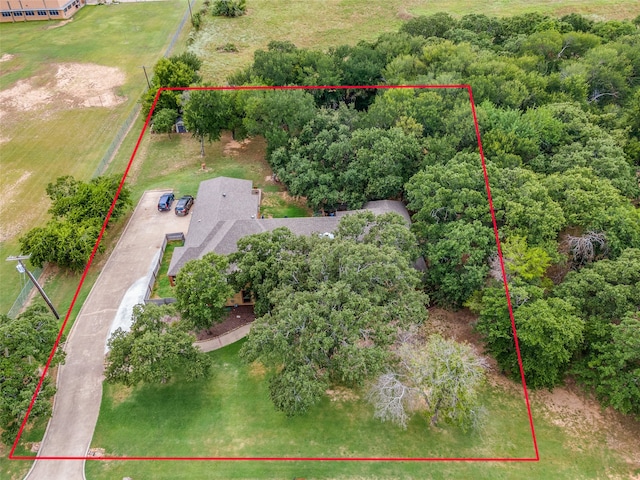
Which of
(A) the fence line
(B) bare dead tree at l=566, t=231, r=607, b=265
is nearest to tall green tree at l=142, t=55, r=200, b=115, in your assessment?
(A) the fence line

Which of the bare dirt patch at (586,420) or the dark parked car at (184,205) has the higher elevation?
the dark parked car at (184,205)

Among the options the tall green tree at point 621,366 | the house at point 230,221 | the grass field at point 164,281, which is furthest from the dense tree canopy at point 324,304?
the tall green tree at point 621,366

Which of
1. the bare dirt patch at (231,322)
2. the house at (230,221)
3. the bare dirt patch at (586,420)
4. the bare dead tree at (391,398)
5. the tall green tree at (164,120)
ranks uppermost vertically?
the tall green tree at (164,120)

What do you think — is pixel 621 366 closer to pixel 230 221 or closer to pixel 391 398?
pixel 391 398

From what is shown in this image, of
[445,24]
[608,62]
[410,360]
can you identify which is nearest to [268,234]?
[410,360]

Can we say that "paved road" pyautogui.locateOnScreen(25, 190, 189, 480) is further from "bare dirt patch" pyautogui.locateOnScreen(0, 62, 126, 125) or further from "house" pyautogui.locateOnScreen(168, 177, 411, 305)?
"bare dirt patch" pyautogui.locateOnScreen(0, 62, 126, 125)

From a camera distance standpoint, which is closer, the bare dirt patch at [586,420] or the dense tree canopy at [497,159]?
the bare dirt patch at [586,420]

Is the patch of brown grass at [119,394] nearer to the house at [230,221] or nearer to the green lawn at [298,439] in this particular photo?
the green lawn at [298,439]
